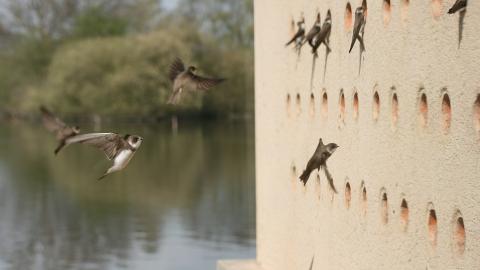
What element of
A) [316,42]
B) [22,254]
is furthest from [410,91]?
[22,254]

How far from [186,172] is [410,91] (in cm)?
3067

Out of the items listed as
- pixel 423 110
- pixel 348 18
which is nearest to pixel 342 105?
pixel 348 18

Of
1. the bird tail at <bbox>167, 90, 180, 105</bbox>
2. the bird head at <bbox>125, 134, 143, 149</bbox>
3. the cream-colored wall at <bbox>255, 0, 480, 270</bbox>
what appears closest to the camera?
the cream-colored wall at <bbox>255, 0, 480, 270</bbox>

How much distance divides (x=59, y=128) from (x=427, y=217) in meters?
2.72

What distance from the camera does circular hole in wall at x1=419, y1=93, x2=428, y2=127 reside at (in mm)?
8031

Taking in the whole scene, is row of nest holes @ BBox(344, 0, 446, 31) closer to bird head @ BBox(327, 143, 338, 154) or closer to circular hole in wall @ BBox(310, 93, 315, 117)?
bird head @ BBox(327, 143, 338, 154)

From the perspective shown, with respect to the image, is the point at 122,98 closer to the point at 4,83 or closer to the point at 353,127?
the point at 4,83

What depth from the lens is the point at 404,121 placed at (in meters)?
8.41

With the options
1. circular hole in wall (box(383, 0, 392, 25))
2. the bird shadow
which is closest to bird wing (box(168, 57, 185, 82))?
circular hole in wall (box(383, 0, 392, 25))

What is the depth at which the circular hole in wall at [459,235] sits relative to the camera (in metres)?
7.50

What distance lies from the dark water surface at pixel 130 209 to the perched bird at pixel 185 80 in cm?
1083

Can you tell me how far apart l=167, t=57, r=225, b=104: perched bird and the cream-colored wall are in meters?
1.10

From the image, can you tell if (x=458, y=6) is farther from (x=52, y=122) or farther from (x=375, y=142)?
(x=52, y=122)

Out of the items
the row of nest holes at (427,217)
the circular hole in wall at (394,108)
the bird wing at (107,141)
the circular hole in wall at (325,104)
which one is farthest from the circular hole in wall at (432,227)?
the circular hole in wall at (325,104)
